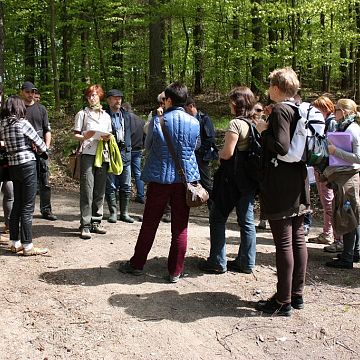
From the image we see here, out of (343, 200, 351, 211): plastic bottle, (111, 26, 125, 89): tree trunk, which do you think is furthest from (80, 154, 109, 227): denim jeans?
(111, 26, 125, 89): tree trunk

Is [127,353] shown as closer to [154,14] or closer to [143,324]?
[143,324]

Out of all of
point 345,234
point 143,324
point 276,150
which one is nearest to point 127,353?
point 143,324

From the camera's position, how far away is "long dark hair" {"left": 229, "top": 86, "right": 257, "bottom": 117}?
476 cm

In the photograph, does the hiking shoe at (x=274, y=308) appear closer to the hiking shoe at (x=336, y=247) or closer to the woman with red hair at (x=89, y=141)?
the hiking shoe at (x=336, y=247)

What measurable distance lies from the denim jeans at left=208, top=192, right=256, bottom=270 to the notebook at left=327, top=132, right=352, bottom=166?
1233 mm

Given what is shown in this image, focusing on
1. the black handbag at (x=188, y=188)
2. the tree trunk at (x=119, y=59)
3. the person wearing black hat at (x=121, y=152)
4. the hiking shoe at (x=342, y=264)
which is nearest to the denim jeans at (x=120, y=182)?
the person wearing black hat at (x=121, y=152)

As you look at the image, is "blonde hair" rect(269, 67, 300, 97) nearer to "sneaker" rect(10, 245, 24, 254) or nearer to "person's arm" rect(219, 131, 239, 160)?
"person's arm" rect(219, 131, 239, 160)

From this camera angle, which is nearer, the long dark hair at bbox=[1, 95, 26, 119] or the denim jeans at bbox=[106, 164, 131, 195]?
the long dark hair at bbox=[1, 95, 26, 119]

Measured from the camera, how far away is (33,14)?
65.0ft

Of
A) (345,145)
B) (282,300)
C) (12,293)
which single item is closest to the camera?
(282,300)

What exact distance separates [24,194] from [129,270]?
1530 mm

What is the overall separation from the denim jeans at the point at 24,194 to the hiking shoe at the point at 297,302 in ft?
10.2

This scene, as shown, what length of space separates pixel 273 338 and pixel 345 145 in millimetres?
2679

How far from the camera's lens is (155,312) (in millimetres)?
4188
